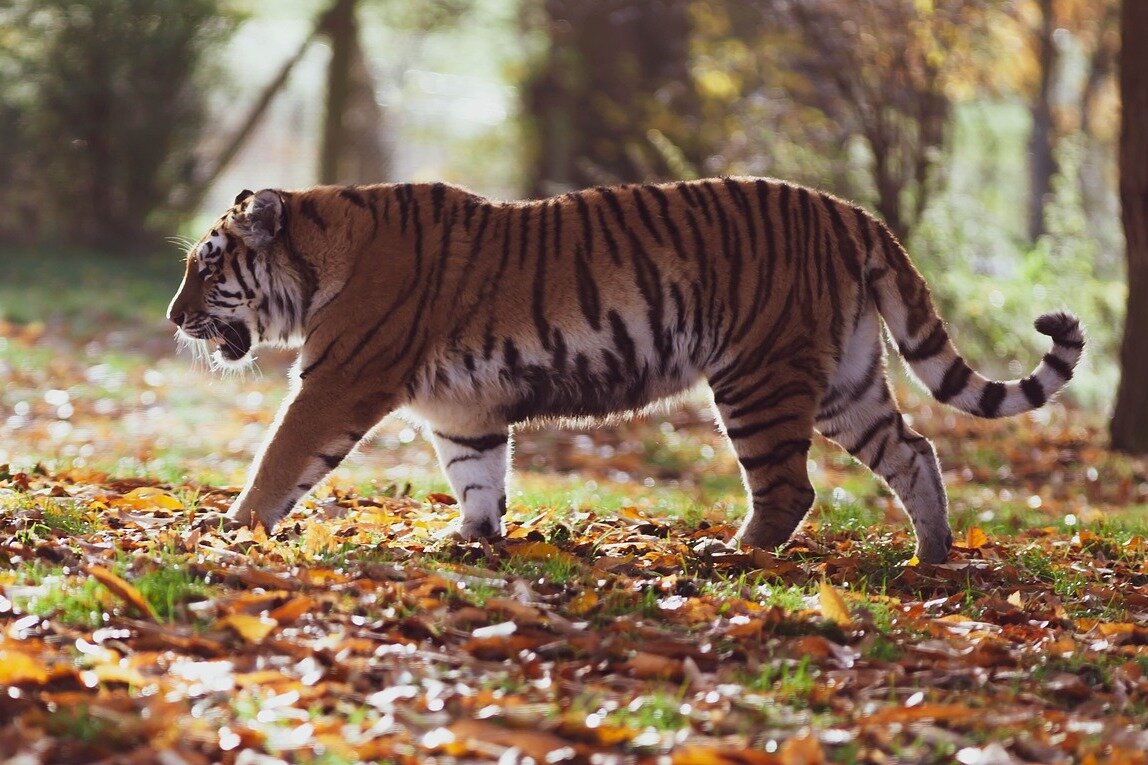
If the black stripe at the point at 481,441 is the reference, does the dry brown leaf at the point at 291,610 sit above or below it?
below

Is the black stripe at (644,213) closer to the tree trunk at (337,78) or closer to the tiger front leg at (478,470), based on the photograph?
the tiger front leg at (478,470)

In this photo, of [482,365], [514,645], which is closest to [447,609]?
[514,645]

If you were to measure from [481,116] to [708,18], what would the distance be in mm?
8704

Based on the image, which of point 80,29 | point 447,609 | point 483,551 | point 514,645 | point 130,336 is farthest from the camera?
point 80,29

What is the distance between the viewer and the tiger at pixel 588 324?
5.51m

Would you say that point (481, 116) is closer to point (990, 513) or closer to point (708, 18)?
point (708, 18)

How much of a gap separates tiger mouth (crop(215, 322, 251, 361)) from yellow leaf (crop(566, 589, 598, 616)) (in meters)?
2.27

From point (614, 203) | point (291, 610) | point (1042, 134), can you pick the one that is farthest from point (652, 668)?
point (1042, 134)

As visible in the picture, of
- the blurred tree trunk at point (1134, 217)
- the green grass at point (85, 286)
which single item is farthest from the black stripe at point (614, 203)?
the green grass at point (85, 286)

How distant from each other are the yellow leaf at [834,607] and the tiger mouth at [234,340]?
2773 mm

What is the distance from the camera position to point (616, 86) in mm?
19234

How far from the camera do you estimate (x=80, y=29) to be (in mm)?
18141

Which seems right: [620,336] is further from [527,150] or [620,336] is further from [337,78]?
[337,78]

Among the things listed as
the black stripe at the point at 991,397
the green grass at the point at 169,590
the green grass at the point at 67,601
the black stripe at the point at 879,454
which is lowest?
the green grass at the point at 67,601
